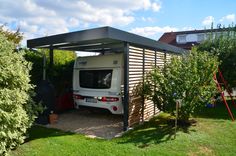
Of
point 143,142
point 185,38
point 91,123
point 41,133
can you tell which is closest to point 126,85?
point 143,142

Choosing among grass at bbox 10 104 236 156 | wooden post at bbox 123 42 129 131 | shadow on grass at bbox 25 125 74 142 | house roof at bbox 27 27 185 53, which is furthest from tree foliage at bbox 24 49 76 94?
wooden post at bbox 123 42 129 131

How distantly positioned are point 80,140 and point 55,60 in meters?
4.78

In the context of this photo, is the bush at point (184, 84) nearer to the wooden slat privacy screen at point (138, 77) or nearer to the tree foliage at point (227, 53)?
the wooden slat privacy screen at point (138, 77)

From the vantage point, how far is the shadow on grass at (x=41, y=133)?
661 centimetres

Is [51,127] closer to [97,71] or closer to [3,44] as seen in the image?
[97,71]

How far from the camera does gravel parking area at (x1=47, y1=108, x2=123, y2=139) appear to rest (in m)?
7.35

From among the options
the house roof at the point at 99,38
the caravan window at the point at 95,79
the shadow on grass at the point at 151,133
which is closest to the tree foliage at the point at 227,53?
the house roof at the point at 99,38

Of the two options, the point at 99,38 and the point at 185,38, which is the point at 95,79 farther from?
the point at 185,38

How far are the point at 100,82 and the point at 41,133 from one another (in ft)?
8.88

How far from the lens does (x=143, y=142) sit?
6227 mm

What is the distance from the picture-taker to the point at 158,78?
761cm

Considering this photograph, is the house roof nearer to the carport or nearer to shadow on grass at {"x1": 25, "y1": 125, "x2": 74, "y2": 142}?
the carport

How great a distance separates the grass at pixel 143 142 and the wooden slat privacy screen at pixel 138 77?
64cm

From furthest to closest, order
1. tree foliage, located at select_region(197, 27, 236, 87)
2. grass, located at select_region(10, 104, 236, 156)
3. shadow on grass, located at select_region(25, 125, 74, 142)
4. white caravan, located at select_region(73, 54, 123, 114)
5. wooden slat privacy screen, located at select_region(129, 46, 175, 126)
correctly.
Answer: tree foliage, located at select_region(197, 27, 236, 87), white caravan, located at select_region(73, 54, 123, 114), wooden slat privacy screen, located at select_region(129, 46, 175, 126), shadow on grass, located at select_region(25, 125, 74, 142), grass, located at select_region(10, 104, 236, 156)
